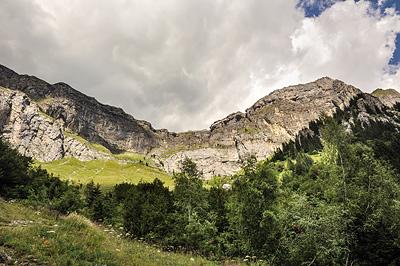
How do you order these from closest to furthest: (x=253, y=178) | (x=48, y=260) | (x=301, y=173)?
(x=48, y=260) < (x=253, y=178) < (x=301, y=173)

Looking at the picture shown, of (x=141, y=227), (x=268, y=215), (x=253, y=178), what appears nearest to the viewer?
(x=268, y=215)

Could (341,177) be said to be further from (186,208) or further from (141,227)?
(141,227)

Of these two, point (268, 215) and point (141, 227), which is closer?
point (268, 215)

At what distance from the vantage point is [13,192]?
25.4 metres

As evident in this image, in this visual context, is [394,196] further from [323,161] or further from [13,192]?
[13,192]

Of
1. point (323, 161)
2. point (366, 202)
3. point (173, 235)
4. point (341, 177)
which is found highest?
point (323, 161)

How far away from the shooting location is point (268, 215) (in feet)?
50.1

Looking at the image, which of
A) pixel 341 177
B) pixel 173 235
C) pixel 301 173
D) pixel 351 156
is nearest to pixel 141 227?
pixel 173 235

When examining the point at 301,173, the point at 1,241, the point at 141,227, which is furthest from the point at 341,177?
the point at 301,173

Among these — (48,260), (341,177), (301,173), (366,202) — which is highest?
(301,173)

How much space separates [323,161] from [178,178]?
65.7 ft

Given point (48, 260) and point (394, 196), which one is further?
point (394, 196)

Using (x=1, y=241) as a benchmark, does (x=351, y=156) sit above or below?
above

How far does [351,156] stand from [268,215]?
14.4 meters
